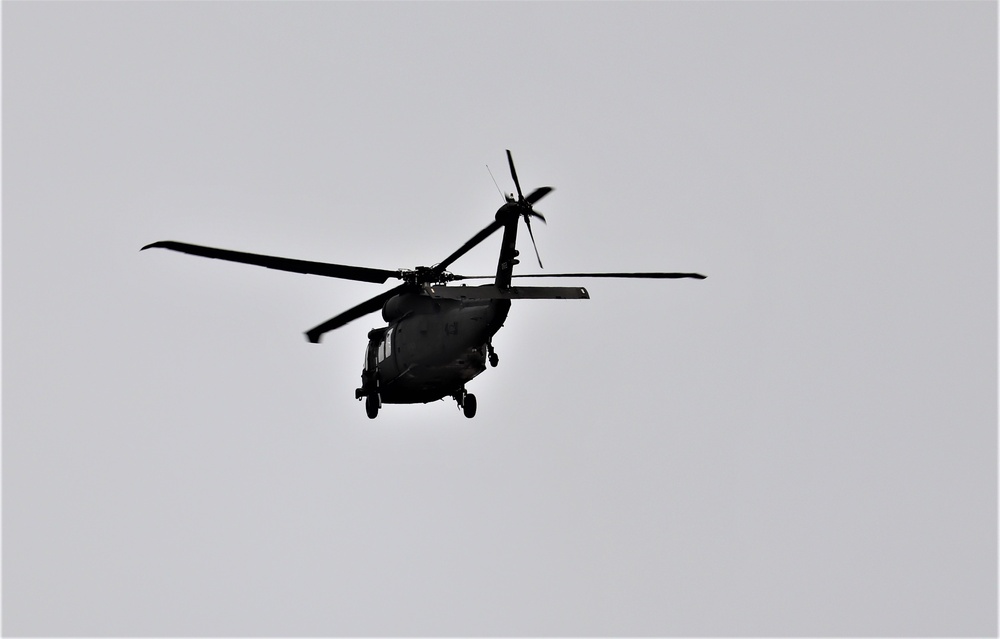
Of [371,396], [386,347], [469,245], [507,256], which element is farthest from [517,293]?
[371,396]

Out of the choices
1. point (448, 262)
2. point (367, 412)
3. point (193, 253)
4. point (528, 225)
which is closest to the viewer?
point (193, 253)

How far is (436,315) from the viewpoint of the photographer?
33.6 m

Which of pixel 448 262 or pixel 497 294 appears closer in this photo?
pixel 497 294

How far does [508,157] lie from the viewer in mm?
29641

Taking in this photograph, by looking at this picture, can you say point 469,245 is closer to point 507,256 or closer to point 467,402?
point 507,256

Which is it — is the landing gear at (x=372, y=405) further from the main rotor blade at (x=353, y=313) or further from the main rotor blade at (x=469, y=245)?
the main rotor blade at (x=469, y=245)

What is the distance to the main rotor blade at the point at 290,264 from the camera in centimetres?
2839

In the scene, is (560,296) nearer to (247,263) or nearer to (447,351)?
(447,351)

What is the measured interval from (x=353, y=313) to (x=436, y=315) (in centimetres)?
325

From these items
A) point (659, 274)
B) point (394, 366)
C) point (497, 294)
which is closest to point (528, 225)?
point (497, 294)

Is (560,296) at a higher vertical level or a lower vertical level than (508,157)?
lower

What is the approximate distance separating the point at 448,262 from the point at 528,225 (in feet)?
12.3

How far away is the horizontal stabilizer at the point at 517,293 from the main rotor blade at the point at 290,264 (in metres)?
2.23

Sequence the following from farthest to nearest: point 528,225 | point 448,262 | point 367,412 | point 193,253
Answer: point 367,412 < point 448,262 < point 528,225 < point 193,253
